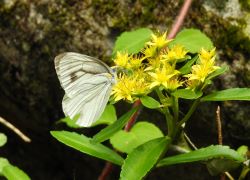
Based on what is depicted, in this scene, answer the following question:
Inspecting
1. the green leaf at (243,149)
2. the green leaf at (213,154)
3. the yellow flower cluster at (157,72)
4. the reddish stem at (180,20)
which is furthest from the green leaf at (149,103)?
the reddish stem at (180,20)

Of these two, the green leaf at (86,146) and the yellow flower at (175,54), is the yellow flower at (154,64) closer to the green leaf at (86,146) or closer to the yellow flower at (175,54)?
the yellow flower at (175,54)

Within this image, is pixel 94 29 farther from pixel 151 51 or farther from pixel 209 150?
pixel 209 150

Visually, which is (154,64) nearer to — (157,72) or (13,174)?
(157,72)

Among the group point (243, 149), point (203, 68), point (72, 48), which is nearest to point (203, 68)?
point (203, 68)

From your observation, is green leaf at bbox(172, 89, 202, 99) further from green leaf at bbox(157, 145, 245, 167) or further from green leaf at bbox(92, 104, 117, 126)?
green leaf at bbox(92, 104, 117, 126)

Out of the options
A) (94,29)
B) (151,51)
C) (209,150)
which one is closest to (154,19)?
(94,29)

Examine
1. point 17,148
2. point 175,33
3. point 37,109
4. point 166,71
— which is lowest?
point 17,148
